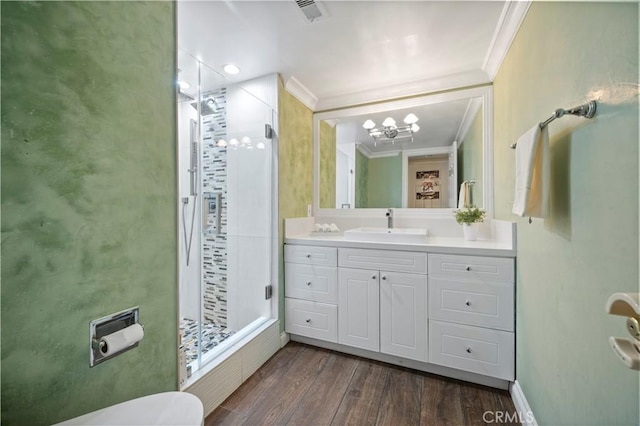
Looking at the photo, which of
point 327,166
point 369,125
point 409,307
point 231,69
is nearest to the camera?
point 409,307

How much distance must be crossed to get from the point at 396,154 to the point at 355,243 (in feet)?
3.47

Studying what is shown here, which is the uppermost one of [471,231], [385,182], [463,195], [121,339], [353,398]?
[385,182]

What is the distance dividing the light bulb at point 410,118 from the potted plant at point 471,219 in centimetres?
94

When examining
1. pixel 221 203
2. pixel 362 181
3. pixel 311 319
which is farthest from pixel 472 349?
pixel 221 203

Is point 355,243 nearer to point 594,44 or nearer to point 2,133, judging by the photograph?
point 594,44

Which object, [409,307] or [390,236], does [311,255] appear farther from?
[409,307]

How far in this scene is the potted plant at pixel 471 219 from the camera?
1.91 m

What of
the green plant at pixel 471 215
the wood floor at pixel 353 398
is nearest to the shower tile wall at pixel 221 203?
the wood floor at pixel 353 398

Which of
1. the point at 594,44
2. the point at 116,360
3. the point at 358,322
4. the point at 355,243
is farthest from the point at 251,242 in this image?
the point at 594,44

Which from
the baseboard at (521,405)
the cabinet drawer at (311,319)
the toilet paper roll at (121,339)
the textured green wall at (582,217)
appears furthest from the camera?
the cabinet drawer at (311,319)

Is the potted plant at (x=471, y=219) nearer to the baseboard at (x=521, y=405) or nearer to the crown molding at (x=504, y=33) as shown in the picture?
the baseboard at (x=521, y=405)

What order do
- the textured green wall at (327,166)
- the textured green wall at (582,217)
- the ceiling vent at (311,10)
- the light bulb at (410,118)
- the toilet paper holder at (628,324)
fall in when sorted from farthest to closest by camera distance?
1. the textured green wall at (327,166)
2. the light bulb at (410,118)
3. the ceiling vent at (311,10)
4. the textured green wall at (582,217)
5. the toilet paper holder at (628,324)

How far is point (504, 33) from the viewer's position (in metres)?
1.54

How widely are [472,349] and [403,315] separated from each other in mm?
451
